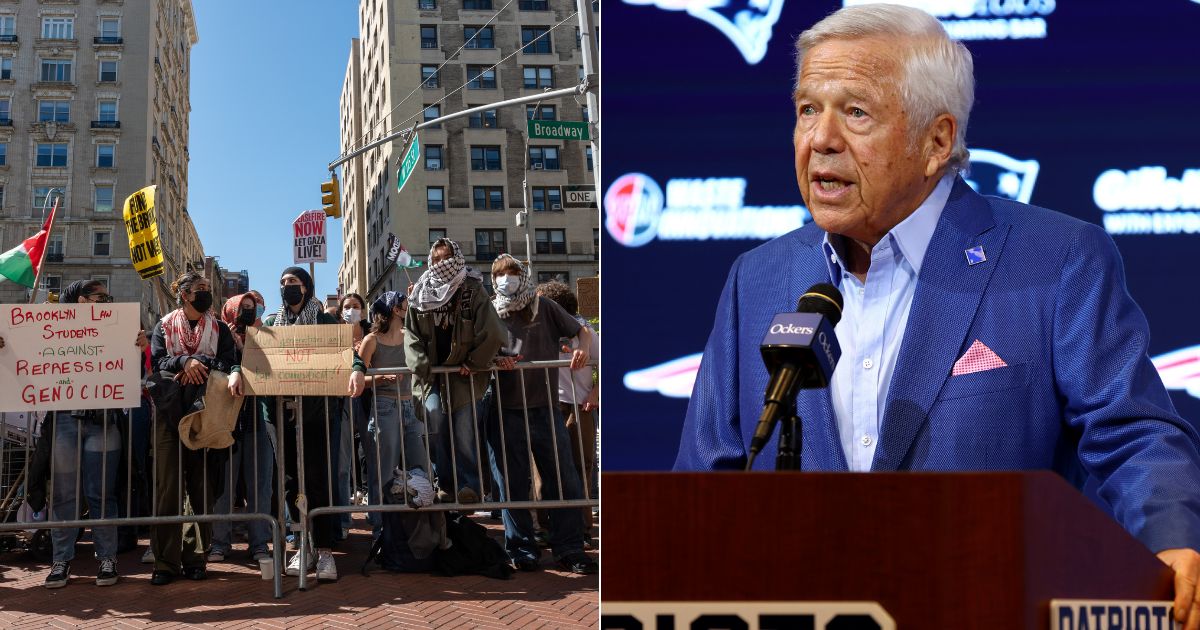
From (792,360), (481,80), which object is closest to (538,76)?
(481,80)

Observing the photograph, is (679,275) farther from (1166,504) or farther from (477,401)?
(477,401)

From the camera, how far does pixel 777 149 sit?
3.38 m

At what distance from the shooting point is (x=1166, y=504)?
2.36 metres

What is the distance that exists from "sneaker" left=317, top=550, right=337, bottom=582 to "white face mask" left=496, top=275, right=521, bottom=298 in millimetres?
1997

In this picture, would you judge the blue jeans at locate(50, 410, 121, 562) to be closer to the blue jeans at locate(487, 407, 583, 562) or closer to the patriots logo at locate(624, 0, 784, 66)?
the blue jeans at locate(487, 407, 583, 562)

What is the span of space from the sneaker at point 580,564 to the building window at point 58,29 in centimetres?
7719

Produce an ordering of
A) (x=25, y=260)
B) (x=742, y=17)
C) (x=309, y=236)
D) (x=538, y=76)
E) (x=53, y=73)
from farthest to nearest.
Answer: (x=53, y=73), (x=538, y=76), (x=309, y=236), (x=25, y=260), (x=742, y=17)

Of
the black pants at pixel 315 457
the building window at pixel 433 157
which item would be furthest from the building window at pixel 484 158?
the black pants at pixel 315 457

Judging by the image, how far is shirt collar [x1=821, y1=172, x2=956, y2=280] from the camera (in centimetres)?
314

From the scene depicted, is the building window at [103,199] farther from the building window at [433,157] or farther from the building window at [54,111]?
the building window at [433,157]

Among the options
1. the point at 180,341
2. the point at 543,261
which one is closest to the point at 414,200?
the point at 543,261

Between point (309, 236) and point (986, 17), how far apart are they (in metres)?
15.0

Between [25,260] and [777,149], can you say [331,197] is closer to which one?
[25,260]

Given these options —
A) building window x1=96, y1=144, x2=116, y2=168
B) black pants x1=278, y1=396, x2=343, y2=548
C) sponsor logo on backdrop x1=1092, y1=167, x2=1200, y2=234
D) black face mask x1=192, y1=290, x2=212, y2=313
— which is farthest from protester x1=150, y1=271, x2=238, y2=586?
building window x1=96, y1=144, x2=116, y2=168
